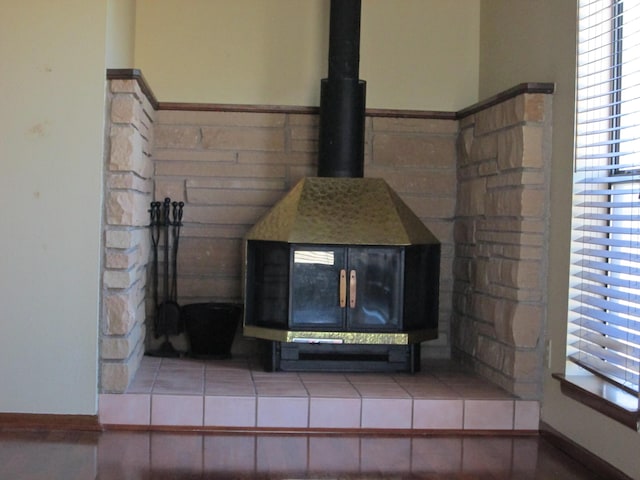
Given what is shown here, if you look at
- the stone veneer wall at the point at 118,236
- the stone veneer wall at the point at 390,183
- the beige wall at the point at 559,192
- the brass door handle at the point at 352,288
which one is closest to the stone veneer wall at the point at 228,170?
the stone veneer wall at the point at 390,183

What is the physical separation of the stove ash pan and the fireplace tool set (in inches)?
20.8

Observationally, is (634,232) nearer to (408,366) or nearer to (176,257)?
(408,366)

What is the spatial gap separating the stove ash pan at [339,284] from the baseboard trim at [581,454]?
72 cm

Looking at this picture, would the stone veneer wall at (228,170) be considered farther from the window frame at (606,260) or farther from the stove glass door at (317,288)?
the window frame at (606,260)

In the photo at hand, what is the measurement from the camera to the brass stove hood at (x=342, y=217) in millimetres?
3654

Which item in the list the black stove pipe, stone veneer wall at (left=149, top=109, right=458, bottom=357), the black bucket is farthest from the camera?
stone veneer wall at (left=149, top=109, right=458, bottom=357)

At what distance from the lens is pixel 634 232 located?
270 centimetres

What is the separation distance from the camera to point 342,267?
366 cm

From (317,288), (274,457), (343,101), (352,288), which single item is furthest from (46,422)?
(343,101)

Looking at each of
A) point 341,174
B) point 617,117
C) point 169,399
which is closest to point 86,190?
point 169,399

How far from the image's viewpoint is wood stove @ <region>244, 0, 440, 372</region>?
12.0ft

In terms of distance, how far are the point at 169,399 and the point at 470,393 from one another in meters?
1.25

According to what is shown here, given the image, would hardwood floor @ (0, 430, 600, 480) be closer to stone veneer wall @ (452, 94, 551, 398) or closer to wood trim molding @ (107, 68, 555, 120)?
stone veneer wall @ (452, 94, 551, 398)

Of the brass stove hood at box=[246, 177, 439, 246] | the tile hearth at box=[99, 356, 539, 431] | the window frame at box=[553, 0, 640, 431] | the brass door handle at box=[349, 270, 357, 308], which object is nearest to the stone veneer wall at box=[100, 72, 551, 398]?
the tile hearth at box=[99, 356, 539, 431]
